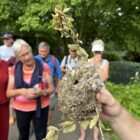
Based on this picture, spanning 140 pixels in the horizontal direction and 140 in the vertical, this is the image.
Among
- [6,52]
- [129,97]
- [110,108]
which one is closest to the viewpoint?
[110,108]

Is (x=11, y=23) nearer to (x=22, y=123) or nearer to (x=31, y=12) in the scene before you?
(x=31, y=12)

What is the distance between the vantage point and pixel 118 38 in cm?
1570

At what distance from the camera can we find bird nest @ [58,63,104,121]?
2.13 metres

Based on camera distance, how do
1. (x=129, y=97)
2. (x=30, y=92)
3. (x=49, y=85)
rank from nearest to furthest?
(x=30, y=92) < (x=49, y=85) < (x=129, y=97)

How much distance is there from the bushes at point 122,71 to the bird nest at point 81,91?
14.9m

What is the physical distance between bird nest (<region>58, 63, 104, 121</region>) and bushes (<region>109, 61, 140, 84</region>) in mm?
14898

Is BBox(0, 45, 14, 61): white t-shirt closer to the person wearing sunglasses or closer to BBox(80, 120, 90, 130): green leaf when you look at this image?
the person wearing sunglasses

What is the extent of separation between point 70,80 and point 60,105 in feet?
0.53

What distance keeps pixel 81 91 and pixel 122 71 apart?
51.7ft

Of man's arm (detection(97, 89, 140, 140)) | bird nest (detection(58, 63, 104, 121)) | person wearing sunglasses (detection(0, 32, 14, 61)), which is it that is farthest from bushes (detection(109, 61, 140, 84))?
bird nest (detection(58, 63, 104, 121))

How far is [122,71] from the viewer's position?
17.8 meters

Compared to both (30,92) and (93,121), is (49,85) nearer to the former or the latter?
(30,92)

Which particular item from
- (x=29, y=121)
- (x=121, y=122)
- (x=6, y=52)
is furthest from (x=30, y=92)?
(x=6, y=52)

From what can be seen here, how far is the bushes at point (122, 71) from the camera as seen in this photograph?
17234 mm
